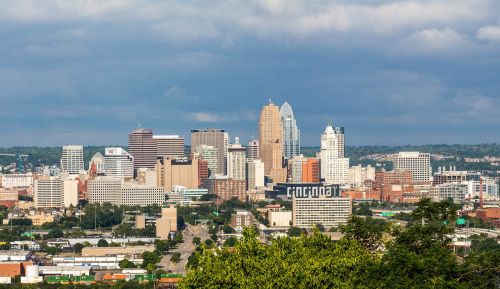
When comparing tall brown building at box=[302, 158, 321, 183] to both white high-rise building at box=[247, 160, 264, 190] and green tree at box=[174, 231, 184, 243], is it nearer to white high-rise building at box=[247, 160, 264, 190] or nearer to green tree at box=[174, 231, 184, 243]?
white high-rise building at box=[247, 160, 264, 190]

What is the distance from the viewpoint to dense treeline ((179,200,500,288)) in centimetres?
3316

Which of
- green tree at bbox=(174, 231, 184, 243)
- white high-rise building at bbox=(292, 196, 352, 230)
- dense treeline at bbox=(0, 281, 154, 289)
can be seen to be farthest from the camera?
white high-rise building at bbox=(292, 196, 352, 230)

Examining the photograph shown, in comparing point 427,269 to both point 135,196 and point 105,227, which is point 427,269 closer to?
point 105,227

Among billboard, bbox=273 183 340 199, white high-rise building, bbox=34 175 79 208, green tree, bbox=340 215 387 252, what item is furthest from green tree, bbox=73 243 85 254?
green tree, bbox=340 215 387 252

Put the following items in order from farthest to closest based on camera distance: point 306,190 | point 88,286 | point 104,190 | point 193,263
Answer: point 306,190
point 104,190
point 193,263
point 88,286

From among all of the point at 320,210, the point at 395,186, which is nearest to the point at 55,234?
the point at 320,210

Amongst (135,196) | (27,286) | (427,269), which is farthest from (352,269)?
(135,196)

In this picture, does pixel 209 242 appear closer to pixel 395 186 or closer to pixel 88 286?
pixel 88 286

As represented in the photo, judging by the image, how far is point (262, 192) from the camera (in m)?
179

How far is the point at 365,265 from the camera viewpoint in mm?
35000

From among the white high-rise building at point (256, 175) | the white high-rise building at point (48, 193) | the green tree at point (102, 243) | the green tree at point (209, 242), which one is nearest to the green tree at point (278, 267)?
the green tree at point (209, 242)

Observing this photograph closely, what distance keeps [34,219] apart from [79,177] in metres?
38.6

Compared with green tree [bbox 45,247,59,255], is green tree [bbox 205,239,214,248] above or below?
above

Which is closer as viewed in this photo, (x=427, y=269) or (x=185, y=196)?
(x=427, y=269)
